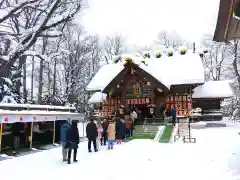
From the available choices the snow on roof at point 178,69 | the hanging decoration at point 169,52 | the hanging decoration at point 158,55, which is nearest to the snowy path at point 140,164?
the snow on roof at point 178,69

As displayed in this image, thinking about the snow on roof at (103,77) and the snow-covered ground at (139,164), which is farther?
Result: the snow on roof at (103,77)

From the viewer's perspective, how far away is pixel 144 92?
29.0m

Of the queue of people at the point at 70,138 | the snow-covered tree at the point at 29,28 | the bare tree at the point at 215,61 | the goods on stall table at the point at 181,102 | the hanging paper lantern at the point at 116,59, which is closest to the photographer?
the queue of people at the point at 70,138

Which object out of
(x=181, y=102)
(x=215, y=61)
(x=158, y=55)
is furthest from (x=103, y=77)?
(x=215, y=61)

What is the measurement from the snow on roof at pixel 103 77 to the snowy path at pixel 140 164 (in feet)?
56.8

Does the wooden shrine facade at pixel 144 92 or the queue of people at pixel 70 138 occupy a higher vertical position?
the wooden shrine facade at pixel 144 92

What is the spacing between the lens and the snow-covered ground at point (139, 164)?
9148 millimetres

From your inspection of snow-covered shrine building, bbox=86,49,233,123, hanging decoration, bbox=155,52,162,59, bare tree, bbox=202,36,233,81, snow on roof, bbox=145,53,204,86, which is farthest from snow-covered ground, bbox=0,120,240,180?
bare tree, bbox=202,36,233,81

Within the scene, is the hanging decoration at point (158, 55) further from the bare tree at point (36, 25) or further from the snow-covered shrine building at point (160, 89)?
the bare tree at point (36, 25)

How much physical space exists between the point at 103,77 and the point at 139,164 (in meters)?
23.4

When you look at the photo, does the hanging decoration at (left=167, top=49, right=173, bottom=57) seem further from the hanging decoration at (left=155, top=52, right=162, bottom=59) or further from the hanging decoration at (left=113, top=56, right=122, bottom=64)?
the hanging decoration at (left=113, top=56, right=122, bottom=64)

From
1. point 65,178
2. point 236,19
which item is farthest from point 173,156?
point 236,19

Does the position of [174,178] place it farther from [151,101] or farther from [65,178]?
[151,101]

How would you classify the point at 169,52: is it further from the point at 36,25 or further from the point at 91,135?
the point at 91,135
